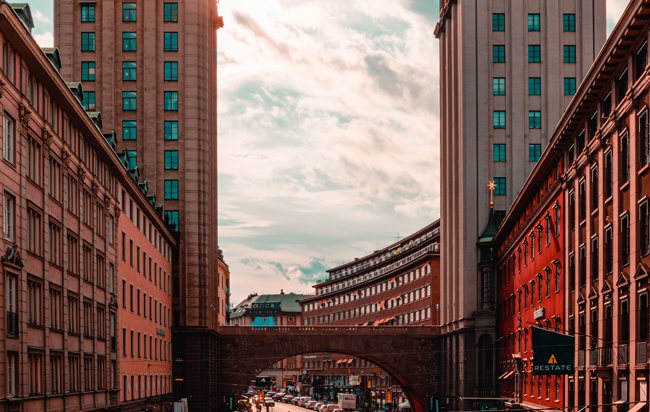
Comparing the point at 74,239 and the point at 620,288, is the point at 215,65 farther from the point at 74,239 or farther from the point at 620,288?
the point at 620,288

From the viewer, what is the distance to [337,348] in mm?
120438

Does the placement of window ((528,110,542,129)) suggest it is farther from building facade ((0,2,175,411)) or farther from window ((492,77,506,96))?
building facade ((0,2,175,411))

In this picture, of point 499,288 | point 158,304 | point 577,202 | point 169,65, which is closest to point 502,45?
point 499,288

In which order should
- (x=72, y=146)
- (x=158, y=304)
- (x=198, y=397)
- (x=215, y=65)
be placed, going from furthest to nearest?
(x=215, y=65) → (x=198, y=397) → (x=158, y=304) → (x=72, y=146)

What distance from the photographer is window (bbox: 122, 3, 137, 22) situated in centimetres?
11412

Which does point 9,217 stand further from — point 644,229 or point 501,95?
point 501,95

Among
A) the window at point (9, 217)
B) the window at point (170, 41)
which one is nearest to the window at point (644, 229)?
the window at point (9, 217)

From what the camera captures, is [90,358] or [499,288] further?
[499,288]

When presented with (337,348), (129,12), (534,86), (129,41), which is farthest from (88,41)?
(534,86)

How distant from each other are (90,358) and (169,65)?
54141 millimetres

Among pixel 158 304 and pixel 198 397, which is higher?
pixel 158 304

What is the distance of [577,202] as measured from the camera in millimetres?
57375

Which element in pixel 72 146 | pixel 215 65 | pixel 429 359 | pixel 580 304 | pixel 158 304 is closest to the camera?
pixel 580 304

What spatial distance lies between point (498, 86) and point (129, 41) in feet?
121
